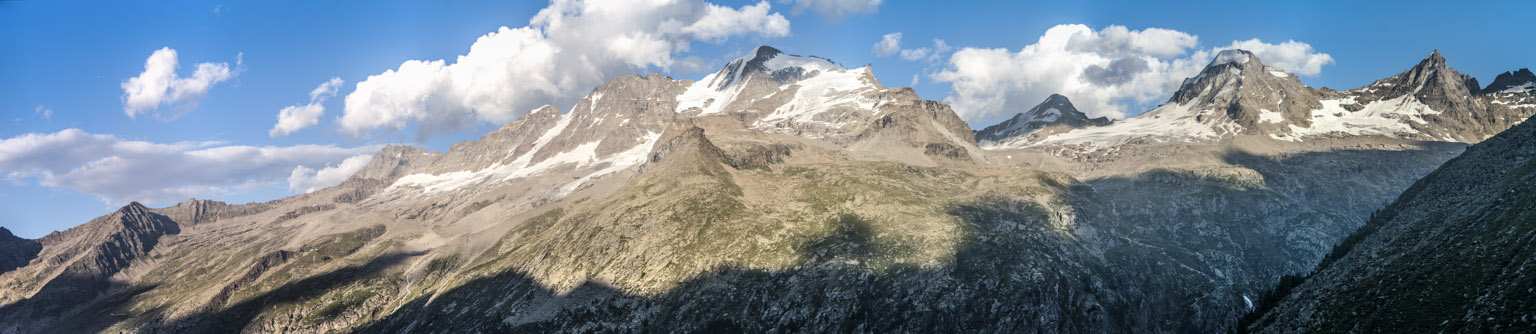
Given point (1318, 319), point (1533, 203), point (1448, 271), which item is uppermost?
point (1533, 203)

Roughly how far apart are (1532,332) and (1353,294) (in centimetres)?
3462

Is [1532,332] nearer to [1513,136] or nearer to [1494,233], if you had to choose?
[1494,233]

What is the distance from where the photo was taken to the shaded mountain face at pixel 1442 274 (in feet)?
194

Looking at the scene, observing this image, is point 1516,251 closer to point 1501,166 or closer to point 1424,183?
point 1501,166

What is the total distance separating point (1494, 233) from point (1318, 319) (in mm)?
21974

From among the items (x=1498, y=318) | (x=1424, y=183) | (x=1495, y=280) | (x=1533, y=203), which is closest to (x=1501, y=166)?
(x=1424, y=183)

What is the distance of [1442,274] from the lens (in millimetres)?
71125

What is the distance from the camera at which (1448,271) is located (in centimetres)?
7112

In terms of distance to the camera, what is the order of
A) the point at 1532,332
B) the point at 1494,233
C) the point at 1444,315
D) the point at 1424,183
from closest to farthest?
the point at 1532,332, the point at 1444,315, the point at 1494,233, the point at 1424,183

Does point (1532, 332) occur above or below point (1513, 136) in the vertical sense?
below

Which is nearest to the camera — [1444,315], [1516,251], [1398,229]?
[1444,315]

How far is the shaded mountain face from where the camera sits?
59.0m

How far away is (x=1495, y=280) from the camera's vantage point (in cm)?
6234

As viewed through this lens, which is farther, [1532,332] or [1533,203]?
[1533,203]
